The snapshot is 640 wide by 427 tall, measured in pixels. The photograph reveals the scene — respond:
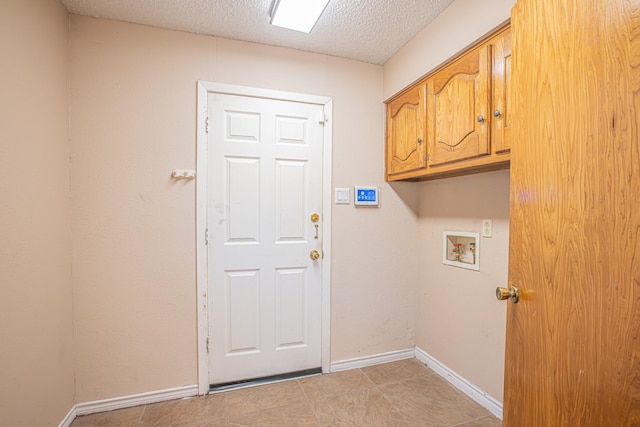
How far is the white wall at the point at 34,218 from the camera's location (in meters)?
1.24

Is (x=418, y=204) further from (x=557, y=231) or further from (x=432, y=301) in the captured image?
(x=557, y=231)

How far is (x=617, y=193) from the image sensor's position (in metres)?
0.73

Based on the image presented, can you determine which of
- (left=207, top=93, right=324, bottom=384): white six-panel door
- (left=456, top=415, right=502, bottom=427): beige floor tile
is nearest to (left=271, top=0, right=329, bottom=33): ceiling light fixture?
(left=207, top=93, right=324, bottom=384): white six-panel door

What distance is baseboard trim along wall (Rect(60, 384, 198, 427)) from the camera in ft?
5.76

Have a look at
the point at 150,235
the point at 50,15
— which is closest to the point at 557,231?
the point at 150,235

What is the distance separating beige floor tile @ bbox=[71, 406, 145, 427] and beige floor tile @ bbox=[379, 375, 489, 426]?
154cm

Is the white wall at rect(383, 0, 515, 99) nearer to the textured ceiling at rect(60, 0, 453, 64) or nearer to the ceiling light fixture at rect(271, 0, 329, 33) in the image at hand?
the textured ceiling at rect(60, 0, 453, 64)

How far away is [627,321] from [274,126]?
77.4 inches

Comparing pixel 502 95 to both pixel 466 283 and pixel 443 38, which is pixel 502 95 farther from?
pixel 466 283

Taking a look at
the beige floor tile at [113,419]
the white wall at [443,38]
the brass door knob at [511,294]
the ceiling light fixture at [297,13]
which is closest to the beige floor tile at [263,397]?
the beige floor tile at [113,419]

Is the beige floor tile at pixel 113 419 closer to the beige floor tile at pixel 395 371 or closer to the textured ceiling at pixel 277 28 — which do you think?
the beige floor tile at pixel 395 371

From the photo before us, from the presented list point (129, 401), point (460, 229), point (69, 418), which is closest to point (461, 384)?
point (460, 229)

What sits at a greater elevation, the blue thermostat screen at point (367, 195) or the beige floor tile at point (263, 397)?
the blue thermostat screen at point (367, 195)

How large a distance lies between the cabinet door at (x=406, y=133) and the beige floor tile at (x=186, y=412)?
200 cm
